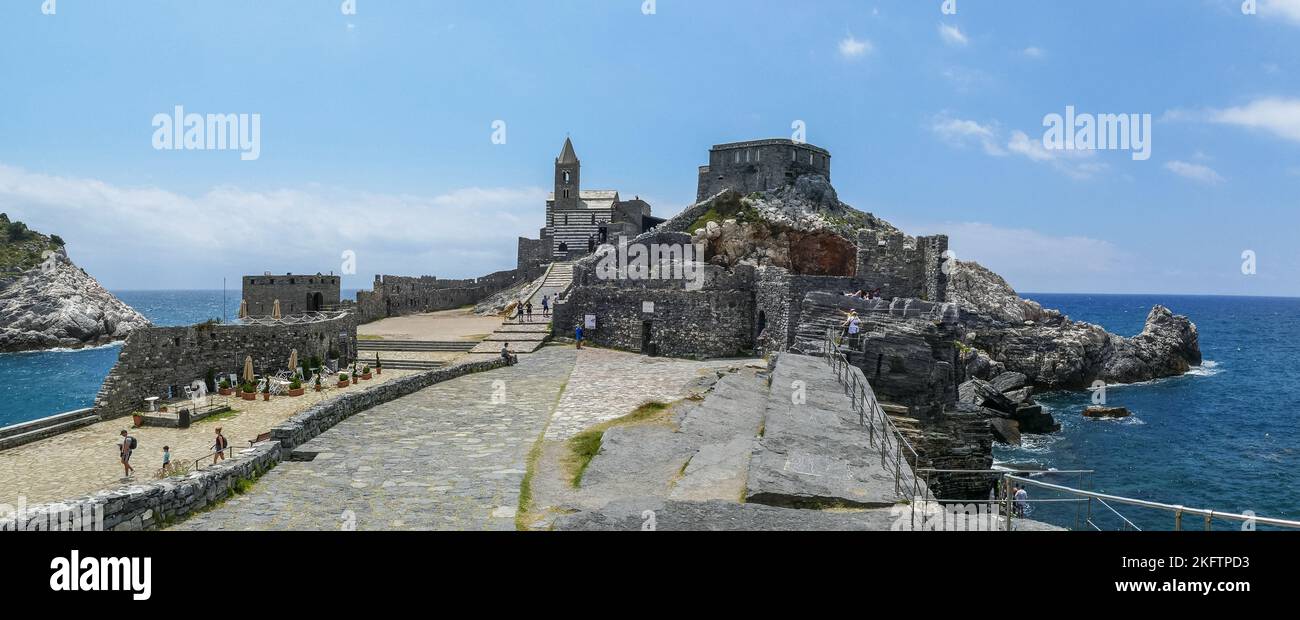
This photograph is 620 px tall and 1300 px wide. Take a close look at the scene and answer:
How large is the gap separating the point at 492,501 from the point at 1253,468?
38.7m

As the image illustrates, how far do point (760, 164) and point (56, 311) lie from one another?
73.6m

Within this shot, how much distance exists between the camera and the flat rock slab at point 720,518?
7543 mm

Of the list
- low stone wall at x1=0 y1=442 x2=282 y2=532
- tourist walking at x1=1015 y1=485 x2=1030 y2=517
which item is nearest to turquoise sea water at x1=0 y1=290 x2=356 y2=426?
low stone wall at x1=0 y1=442 x2=282 y2=532

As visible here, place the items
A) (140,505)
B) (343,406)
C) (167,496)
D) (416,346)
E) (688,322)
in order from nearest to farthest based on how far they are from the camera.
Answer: (140,505) → (167,496) → (343,406) → (688,322) → (416,346)

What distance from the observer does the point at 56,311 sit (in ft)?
236

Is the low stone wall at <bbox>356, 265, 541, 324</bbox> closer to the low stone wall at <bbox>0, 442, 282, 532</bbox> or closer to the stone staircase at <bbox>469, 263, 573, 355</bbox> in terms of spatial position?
the stone staircase at <bbox>469, 263, 573, 355</bbox>

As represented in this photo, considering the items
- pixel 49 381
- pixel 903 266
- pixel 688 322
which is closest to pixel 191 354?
pixel 688 322

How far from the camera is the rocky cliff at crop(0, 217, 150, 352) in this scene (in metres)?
69.2

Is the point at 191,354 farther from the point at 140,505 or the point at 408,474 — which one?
the point at 140,505

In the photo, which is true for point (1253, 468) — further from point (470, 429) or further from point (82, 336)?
point (82, 336)

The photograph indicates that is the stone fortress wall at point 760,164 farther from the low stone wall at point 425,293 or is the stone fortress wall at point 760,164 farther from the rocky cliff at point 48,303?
the rocky cliff at point 48,303
